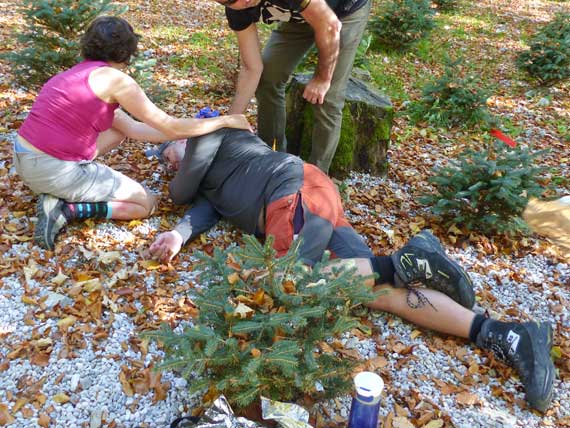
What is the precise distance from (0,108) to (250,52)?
2.77 meters

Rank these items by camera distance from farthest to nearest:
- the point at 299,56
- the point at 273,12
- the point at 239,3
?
1. the point at 299,56
2. the point at 273,12
3. the point at 239,3

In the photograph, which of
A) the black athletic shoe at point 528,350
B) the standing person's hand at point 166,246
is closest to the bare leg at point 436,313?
the black athletic shoe at point 528,350

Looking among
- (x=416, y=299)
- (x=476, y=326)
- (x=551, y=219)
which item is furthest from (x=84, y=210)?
(x=551, y=219)

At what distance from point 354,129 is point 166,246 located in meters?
2.02

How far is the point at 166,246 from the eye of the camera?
3.21 metres

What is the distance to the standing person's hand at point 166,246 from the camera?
10.5ft

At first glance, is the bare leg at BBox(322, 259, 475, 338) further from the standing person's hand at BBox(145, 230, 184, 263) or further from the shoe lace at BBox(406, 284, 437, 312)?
the standing person's hand at BBox(145, 230, 184, 263)

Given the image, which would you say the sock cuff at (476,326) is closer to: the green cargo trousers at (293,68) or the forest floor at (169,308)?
the forest floor at (169,308)

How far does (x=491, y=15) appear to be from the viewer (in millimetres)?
9734

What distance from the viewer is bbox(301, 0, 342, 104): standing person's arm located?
3.11 metres

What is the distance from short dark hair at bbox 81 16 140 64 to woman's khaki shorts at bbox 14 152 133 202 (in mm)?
712

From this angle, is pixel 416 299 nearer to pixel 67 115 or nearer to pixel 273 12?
pixel 273 12

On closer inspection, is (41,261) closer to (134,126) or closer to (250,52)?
(134,126)

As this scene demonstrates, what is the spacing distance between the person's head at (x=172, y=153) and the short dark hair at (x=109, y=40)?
0.73 metres
